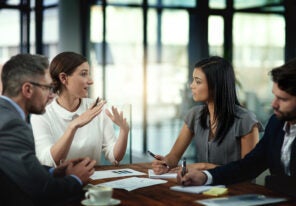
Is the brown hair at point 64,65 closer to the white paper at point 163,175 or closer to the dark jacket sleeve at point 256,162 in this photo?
the white paper at point 163,175

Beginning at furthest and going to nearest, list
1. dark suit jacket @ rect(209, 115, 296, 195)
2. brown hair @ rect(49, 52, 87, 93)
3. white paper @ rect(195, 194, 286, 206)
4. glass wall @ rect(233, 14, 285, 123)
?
glass wall @ rect(233, 14, 285, 123)
brown hair @ rect(49, 52, 87, 93)
dark suit jacket @ rect(209, 115, 296, 195)
white paper @ rect(195, 194, 286, 206)

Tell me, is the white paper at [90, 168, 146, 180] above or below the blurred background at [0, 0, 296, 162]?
below

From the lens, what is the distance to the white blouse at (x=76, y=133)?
9.58 ft

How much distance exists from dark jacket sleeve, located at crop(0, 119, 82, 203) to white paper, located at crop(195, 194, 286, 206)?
23.3 inches

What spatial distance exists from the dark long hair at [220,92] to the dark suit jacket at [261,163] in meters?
0.42

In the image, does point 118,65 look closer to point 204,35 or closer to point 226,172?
point 204,35

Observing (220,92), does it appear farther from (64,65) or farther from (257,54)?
(257,54)

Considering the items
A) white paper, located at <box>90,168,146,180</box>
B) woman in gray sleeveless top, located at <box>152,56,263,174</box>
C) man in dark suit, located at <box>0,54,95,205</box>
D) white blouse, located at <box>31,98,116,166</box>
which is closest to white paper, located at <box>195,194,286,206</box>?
man in dark suit, located at <box>0,54,95,205</box>

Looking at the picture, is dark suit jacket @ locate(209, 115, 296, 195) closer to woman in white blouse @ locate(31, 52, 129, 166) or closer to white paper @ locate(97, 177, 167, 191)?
white paper @ locate(97, 177, 167, 191)

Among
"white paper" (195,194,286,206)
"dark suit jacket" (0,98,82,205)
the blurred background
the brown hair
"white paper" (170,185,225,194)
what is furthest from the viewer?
the blurred background

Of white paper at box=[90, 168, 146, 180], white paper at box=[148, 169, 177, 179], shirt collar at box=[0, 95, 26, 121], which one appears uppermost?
shirt collar at box=[0, 95, 26, 121]

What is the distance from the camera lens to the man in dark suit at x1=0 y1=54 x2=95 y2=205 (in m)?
1.78

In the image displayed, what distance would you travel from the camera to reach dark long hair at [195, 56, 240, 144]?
302cm

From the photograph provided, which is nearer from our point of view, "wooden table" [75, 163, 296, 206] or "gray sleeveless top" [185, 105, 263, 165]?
"wooden table" [75, 163, 296, 206]
